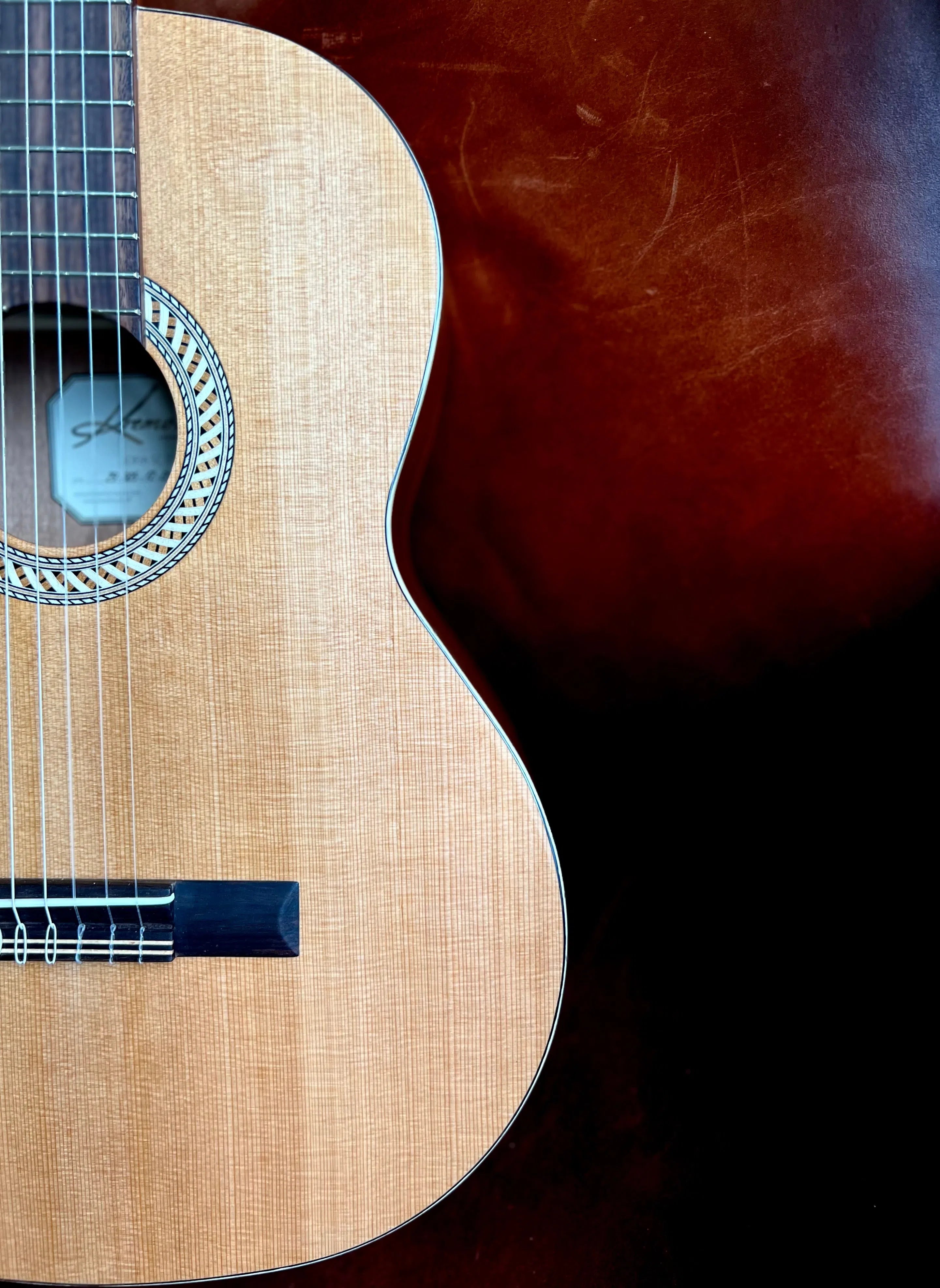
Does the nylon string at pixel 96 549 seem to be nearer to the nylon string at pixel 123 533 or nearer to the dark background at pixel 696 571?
the nylon string at pixel 123 533

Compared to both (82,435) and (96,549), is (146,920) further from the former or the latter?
(82,435)

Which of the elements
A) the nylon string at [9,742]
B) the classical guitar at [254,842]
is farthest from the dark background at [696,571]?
the nylon string at [9,742]

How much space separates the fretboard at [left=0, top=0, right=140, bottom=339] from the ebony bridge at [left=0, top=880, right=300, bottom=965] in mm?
388

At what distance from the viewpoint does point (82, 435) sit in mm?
735

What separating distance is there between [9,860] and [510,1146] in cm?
52

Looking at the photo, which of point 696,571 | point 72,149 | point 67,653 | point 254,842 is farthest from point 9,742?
point 696,571

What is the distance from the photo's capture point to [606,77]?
81 cm

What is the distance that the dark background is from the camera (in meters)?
0.81

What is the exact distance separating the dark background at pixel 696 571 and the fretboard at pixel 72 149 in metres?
0.21

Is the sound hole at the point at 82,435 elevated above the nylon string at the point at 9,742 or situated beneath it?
Result: elevated above

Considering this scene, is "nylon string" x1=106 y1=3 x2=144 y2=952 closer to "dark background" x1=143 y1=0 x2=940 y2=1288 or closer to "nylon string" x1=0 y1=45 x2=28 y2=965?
"nylon string" x1=0 y1=45 x2=28 y2=965

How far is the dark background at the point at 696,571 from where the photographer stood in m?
0.81

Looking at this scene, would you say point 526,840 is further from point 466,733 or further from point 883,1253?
point 883,1253

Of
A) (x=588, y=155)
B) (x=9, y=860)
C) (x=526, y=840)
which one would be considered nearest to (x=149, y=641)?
(x=9, y=860)
